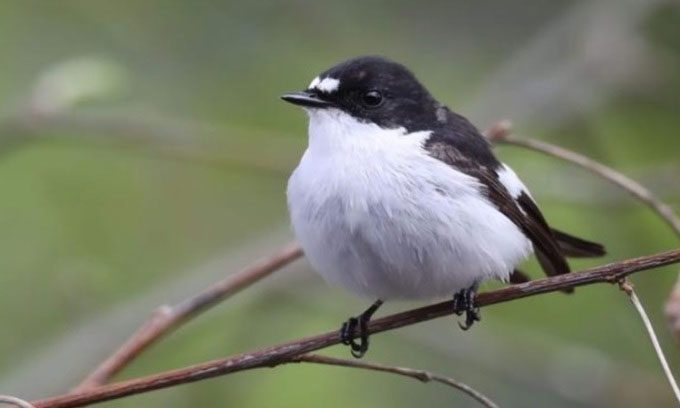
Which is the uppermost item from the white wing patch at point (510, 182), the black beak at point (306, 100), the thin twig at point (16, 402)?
the black beak at point (306, 100)

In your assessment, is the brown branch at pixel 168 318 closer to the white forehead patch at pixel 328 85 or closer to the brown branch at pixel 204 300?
the brown branch at pixel 204 300

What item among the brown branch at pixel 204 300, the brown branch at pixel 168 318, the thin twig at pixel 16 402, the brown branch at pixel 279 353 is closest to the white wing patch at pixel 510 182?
the brown branch at pixel 204 300

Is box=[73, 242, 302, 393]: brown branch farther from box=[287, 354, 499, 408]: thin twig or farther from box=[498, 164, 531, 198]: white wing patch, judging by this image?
box=[498, 164, 531, 198]: white wing patch

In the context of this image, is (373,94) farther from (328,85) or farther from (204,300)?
(204,300)

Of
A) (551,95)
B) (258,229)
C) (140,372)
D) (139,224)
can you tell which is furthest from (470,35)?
(140,372)

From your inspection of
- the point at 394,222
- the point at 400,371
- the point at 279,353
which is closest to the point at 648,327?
the point at 400,371

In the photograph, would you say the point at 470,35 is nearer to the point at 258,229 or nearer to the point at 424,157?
the point at 258,229

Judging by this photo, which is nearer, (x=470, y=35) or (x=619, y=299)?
(x=619, y=299)
